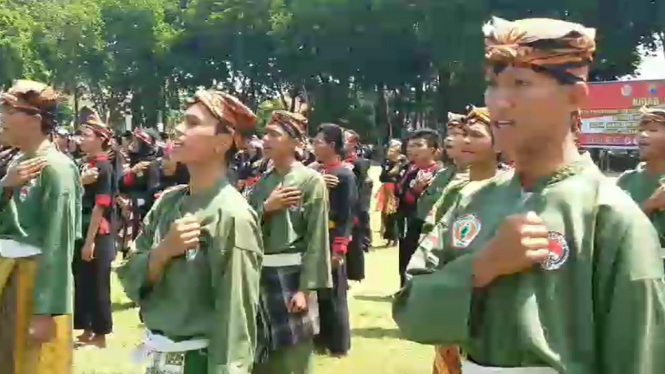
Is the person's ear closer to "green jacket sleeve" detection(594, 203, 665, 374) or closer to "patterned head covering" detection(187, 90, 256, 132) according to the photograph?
"green jacket sleeve" detection(594, 203, 665, 374)

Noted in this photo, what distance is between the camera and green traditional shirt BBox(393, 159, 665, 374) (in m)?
2.35

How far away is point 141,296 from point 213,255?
340mm

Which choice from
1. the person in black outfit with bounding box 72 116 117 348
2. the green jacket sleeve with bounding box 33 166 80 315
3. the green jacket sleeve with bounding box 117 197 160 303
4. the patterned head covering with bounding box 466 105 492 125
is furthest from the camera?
the person in black outfit with bounding box 72 116 117 348

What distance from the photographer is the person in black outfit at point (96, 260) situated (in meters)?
9.02

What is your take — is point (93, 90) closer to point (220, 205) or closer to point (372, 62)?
point (372, 62)

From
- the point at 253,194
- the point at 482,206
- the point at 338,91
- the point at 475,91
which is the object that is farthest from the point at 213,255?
the point at 338,91

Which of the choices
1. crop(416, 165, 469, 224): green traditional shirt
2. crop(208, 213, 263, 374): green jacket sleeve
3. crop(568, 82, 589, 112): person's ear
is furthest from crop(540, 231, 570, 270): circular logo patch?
crop(416, 165, 469, 224): green traditional shirt

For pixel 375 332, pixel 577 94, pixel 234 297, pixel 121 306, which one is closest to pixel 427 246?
pixel 577 94

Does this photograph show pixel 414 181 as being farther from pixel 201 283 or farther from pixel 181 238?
pixel 181 238

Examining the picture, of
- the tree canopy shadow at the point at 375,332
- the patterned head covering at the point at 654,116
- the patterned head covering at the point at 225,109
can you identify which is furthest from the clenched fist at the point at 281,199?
the tree canopy shadow at the point at 375,332

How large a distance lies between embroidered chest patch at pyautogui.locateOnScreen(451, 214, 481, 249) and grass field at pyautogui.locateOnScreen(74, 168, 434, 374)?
18.0ft

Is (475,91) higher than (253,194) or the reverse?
higher

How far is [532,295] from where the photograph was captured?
7.93 feet

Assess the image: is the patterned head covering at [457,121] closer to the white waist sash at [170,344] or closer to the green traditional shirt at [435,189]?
the green traditional shirt at [435,189]
